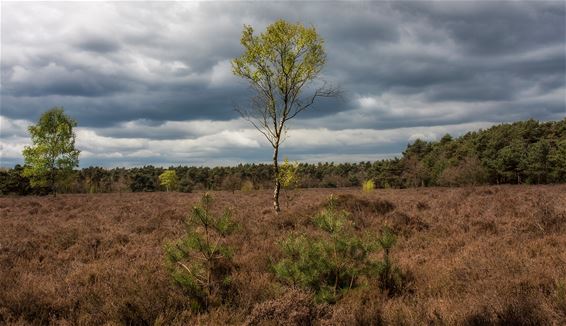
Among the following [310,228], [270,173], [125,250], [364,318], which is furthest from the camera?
[270,173]

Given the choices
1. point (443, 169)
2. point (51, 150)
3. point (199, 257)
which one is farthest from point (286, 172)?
point (443, 169)

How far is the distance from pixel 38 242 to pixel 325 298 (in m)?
9.12

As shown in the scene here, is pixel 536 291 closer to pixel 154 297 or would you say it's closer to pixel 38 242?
pixel 154 297

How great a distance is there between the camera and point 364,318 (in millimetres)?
4523

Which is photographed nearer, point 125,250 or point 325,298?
point 325,298

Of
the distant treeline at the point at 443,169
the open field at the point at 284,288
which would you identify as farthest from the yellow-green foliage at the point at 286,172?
the distant treeline at the point at 443,169

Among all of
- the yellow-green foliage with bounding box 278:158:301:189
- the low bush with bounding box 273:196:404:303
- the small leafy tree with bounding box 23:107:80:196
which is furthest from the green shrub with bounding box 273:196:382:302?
the small leafy tree with bounding box 23:107:80:196

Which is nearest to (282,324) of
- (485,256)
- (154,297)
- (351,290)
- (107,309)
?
(351,290)

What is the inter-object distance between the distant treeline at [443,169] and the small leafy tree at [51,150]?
141cm

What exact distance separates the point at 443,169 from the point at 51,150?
185 ft

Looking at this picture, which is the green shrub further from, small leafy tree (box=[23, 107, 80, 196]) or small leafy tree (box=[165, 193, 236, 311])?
small leafy tree (box=[23, 107, 80, 196])

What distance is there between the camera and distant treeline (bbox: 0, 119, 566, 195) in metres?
49.9

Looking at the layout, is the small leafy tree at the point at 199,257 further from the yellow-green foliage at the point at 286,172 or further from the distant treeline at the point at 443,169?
the distant treeline at the point at 443,169

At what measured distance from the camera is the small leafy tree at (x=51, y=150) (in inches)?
1204
